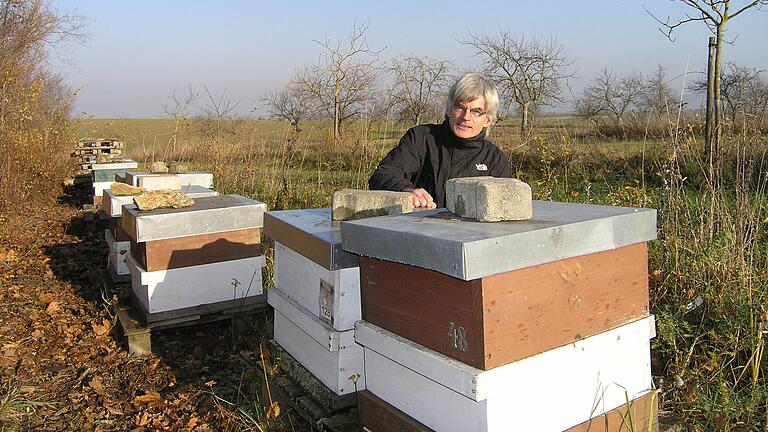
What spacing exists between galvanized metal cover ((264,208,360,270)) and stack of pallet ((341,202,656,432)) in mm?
162

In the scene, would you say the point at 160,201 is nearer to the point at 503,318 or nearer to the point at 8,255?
the point at 503,318

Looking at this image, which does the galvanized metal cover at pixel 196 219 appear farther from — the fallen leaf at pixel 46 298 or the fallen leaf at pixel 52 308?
the fallen leaf at pixel 46 298

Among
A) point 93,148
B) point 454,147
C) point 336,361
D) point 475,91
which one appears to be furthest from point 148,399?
point 93,148

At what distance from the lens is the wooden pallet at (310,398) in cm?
219

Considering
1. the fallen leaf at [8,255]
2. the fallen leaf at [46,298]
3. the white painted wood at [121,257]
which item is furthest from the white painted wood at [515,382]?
the fallen leaf at [8,255]

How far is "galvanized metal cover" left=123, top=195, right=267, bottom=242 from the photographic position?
3650mm

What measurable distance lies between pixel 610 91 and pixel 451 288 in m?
23.3

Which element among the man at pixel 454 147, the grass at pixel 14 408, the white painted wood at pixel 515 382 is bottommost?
the grass at pixel 14 408

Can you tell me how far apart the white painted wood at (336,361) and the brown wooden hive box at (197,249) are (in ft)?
Result: 5.23

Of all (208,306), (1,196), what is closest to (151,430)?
(208,306)

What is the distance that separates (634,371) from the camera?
6.11 feet

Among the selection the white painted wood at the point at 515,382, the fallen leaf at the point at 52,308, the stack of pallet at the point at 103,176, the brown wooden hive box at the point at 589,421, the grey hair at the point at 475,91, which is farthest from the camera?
the stack of pallet at the point at 103,176

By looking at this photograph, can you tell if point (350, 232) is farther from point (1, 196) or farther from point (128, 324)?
point (1, 196)

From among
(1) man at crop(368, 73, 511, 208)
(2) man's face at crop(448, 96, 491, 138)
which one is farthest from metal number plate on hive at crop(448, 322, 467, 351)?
(2) man's face at crop(448, 96, 491, 138)
